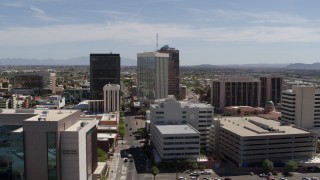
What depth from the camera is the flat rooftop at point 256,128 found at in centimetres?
5844

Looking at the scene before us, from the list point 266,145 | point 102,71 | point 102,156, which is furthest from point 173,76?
point 266,145

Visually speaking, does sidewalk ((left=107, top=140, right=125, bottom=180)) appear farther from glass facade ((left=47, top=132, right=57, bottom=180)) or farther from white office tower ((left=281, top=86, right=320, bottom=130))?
white office tower ((left=281, top=86, right=320, bottom=130))

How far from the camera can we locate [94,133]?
4828 cm

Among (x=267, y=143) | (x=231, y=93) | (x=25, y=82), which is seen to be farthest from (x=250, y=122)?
(x=25, y=82)

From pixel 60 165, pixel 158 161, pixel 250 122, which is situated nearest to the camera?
pixel 60 165

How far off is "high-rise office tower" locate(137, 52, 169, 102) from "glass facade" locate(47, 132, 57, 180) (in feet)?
268

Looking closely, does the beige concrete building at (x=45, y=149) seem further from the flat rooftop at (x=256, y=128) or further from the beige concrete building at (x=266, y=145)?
the flat rooftop at (x=256, y=128)

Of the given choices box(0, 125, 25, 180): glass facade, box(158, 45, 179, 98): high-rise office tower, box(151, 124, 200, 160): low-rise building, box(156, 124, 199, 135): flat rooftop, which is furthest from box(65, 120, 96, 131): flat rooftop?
box(158, 45, 179, 98): high-rise office tower

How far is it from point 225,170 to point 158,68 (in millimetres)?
66908

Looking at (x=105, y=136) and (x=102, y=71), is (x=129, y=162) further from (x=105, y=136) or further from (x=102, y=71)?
(x=102, y=71)

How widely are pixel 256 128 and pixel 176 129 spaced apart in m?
12.1

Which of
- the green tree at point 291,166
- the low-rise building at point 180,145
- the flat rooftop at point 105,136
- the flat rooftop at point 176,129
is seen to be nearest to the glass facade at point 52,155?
the low-rise building at point 180,145

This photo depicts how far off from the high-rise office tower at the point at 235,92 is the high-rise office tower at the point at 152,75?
15401 mm

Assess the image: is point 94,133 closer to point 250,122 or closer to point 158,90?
point 250,122
